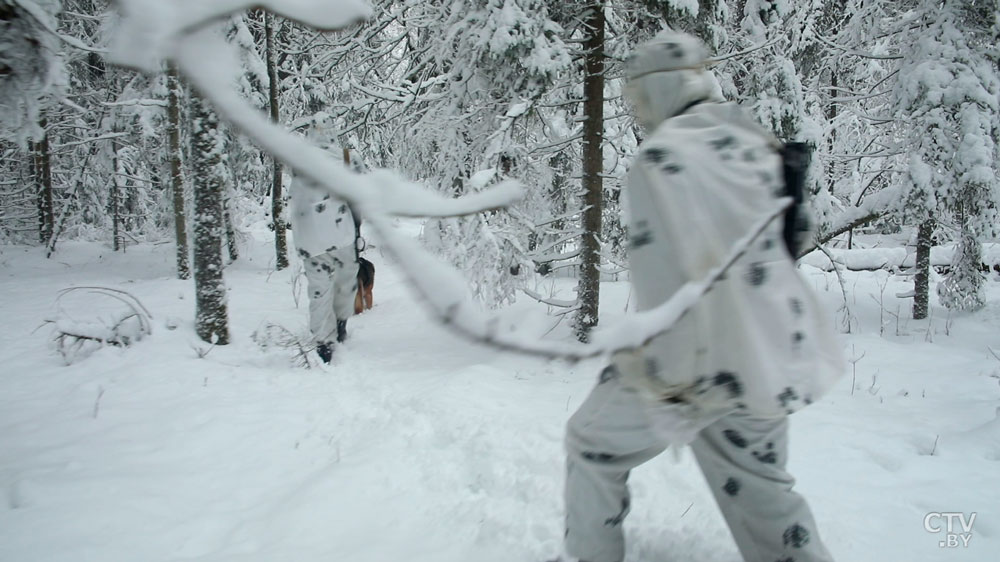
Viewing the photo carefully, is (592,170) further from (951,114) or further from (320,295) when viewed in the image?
(951,114)

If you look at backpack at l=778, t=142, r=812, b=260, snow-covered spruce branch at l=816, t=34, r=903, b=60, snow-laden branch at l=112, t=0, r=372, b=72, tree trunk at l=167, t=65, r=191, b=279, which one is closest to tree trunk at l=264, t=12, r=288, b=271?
tree trunk at l=167, t=65, r=191, b=279

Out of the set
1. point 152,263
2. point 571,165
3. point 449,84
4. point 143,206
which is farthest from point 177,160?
point 143,206

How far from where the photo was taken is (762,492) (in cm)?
176

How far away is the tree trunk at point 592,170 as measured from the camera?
5836 mm

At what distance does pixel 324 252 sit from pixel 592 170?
3171 mm

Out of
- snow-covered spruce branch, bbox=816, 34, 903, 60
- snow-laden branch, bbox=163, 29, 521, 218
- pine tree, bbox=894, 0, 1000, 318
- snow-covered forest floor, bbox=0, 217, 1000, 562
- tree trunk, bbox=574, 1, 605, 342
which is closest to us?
snow-laden branch, bbox=163, 29, 521, 218

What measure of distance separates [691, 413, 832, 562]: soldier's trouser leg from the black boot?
4.41 meters

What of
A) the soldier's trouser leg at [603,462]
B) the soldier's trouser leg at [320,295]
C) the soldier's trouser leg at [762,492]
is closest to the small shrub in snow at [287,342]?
the soldier's trouser leg at [320,295]

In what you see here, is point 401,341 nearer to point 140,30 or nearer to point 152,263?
point 140,30

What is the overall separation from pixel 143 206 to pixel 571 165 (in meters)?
19.1

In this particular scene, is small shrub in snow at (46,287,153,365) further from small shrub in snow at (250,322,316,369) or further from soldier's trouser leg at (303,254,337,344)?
soldier's trouser leg at (303,254,337,344)

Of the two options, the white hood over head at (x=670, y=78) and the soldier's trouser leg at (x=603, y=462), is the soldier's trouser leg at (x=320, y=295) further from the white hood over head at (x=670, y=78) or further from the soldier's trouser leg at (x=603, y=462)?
the white hood over head at (x=670, y=78)

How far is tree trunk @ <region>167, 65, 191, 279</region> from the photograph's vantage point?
35.4 ft

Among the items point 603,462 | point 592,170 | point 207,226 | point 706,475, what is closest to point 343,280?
point 207,226
